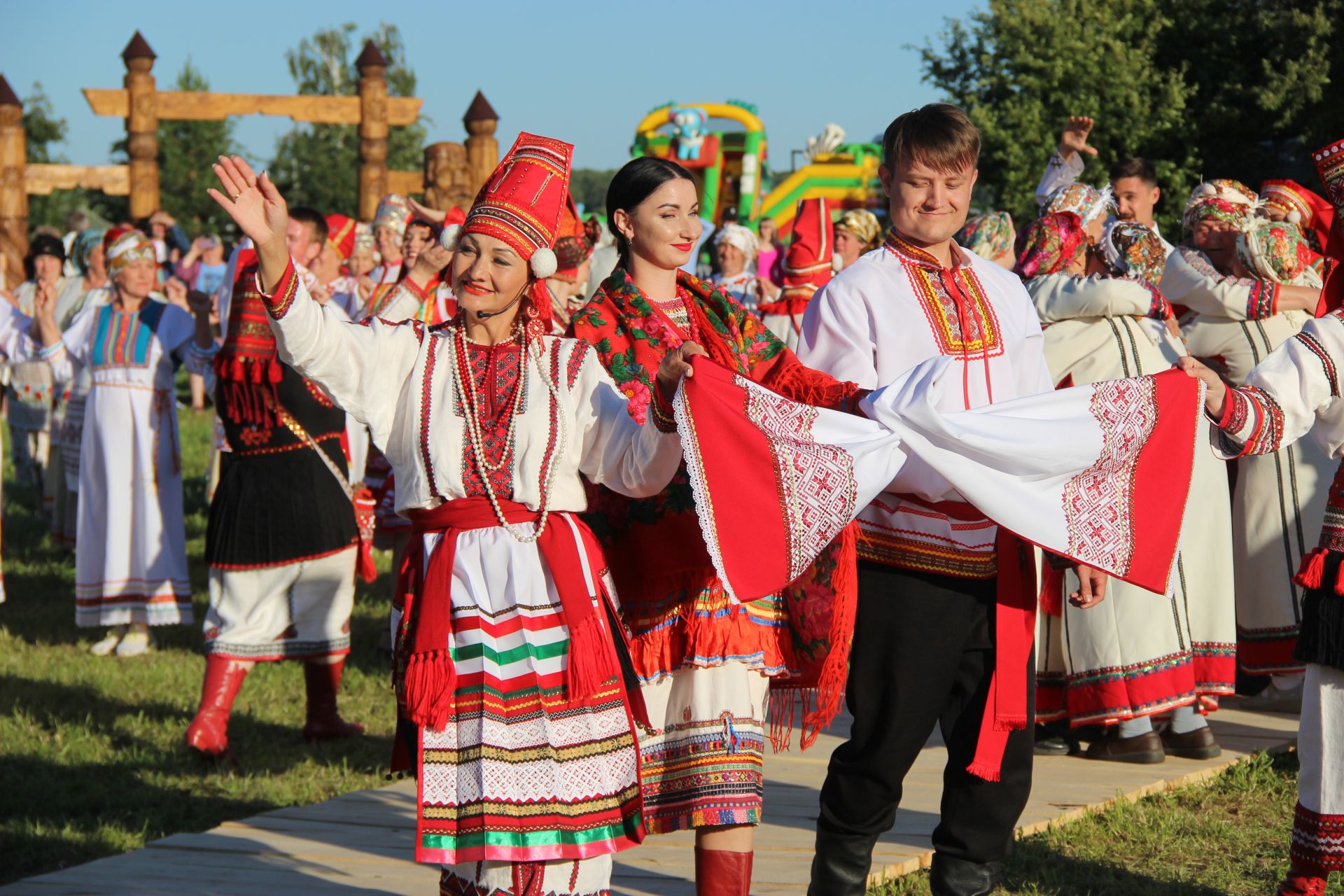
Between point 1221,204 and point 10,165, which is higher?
point 10,165

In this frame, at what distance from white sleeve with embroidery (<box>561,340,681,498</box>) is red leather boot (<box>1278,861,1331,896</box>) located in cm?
196

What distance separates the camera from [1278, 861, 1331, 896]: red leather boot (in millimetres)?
3877

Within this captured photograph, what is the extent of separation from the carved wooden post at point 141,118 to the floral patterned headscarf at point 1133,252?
16.7 meters

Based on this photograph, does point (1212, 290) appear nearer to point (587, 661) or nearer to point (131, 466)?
point (587, 661)

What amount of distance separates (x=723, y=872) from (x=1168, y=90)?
75.5 ft

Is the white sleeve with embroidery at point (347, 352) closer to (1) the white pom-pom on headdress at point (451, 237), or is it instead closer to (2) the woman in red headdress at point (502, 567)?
(2) the woman in red headdress at point (502, 567)

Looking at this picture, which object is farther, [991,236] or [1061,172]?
[1061,172]

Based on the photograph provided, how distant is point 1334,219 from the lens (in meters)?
3.91

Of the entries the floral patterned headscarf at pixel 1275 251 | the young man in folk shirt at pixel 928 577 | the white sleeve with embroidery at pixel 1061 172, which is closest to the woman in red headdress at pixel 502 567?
the young man in folk shirt at pixel 928 577

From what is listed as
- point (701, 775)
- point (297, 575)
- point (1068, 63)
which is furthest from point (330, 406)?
point (1068, 63)

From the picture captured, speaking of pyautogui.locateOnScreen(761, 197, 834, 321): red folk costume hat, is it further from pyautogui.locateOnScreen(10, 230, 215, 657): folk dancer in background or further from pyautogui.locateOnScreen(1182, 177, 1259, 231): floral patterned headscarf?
pyautogui.locateOnScreen(10, 230, 215, 657): folk dancer in background

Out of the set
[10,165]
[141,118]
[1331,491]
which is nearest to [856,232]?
[1331,491]

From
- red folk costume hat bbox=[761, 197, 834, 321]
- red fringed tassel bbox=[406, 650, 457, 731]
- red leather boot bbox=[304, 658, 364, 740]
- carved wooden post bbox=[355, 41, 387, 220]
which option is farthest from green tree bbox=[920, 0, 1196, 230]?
red fringed tassel bbox=[406, 650, 457, 731]

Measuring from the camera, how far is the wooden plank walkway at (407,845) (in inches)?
180
